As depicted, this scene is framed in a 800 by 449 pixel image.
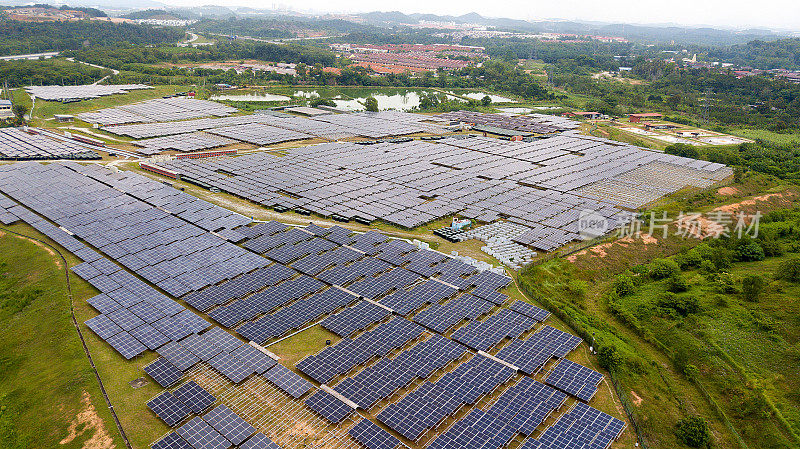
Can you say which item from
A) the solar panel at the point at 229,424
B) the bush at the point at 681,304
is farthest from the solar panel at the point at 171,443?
the bush at the point at 681,304

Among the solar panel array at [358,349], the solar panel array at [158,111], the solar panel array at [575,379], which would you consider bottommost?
the solar panel array at [575,379]

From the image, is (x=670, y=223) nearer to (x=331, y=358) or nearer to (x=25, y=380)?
(x=331, y=358)

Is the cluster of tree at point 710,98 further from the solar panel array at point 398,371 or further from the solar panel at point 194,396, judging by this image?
the solar panel at point 194,396

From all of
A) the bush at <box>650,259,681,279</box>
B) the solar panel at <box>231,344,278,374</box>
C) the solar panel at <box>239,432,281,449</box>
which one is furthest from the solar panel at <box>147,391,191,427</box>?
the bush at <box>650,259,681,279</box>

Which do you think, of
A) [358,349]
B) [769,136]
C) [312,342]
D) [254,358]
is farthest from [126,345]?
[769,136]

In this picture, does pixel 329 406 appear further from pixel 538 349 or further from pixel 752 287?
pixel 752 287

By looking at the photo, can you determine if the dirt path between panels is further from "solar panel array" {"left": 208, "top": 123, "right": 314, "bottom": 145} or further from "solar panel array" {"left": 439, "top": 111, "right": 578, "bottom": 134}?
"solar panel array" {"left": 439, "top": 111, "right": 578, "bottom": 134}

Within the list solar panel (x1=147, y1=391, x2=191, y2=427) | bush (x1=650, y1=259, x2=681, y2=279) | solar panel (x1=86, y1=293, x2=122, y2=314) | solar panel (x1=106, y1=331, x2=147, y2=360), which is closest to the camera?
solar panel (x1=147, y1=391, x2=191, y2=427)
